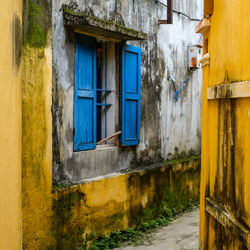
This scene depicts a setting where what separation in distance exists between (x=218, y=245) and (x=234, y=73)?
1.71 m

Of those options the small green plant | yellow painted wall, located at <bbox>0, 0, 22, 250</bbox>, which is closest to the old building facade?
yellow painted wall, located at <bbox>0, 0, 22, 250</bbox>

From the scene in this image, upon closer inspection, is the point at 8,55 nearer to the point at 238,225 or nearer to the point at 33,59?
the point at 33,59

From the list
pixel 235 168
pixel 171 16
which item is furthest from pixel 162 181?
pixel 235 168

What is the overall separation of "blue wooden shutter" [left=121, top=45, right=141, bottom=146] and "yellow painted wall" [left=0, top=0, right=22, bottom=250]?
3248 millimetres

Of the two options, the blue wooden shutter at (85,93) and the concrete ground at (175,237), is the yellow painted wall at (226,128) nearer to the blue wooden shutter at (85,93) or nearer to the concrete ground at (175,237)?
the concrete ground at (175,237)

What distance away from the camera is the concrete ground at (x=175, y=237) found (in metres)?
5.92

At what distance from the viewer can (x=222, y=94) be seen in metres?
3.67

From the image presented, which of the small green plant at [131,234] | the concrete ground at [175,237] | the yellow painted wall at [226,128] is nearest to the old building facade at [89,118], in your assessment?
the small green plant at [131,234]

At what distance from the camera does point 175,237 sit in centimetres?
639

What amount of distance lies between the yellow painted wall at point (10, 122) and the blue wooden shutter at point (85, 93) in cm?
226

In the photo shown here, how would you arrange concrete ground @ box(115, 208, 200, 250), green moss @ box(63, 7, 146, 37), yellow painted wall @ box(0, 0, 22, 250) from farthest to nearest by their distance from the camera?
concrete ground @ box(115, 208, 200, 250)
green moss @ box(63, 7, 146, 37)
yellow painted wall @ box(0, 0, 22, 250)

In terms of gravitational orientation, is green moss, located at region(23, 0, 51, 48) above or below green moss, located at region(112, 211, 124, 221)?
above

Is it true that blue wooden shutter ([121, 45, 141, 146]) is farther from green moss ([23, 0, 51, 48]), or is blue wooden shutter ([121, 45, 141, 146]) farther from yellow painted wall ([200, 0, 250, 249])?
yellow painted wall ([200, 0, 250, 249])

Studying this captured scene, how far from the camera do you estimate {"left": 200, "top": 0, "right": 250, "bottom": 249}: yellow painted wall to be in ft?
10.4
